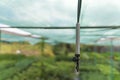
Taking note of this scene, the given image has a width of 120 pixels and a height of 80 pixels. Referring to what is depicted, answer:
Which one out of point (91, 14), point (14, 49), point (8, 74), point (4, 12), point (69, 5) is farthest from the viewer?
point (14, 49)

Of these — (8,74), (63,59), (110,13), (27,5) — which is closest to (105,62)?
(63,59)

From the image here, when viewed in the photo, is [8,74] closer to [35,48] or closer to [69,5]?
[69,5]

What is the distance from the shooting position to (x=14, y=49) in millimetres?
14258

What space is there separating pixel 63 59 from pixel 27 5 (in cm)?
1177

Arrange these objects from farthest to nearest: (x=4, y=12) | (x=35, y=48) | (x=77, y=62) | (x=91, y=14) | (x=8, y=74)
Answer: (x=35, y=48), (x=8, y=74), (x=91, y=14), (x=4, y=12), (x=77, y=62)

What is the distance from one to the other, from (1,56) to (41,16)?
794cm

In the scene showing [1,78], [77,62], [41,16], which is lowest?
[1,78]

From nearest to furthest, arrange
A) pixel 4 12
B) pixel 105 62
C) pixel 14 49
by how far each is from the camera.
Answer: pixel 4 12 → pixel 105 62 → pixel 14 49

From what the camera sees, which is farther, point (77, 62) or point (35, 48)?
point (35, 48)

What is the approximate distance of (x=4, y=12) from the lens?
12.2ft

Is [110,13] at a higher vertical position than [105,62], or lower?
higher

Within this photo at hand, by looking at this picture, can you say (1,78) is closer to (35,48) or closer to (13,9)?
(13,9)

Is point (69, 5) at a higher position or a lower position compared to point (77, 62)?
higher

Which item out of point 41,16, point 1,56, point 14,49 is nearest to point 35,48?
point 14,49
